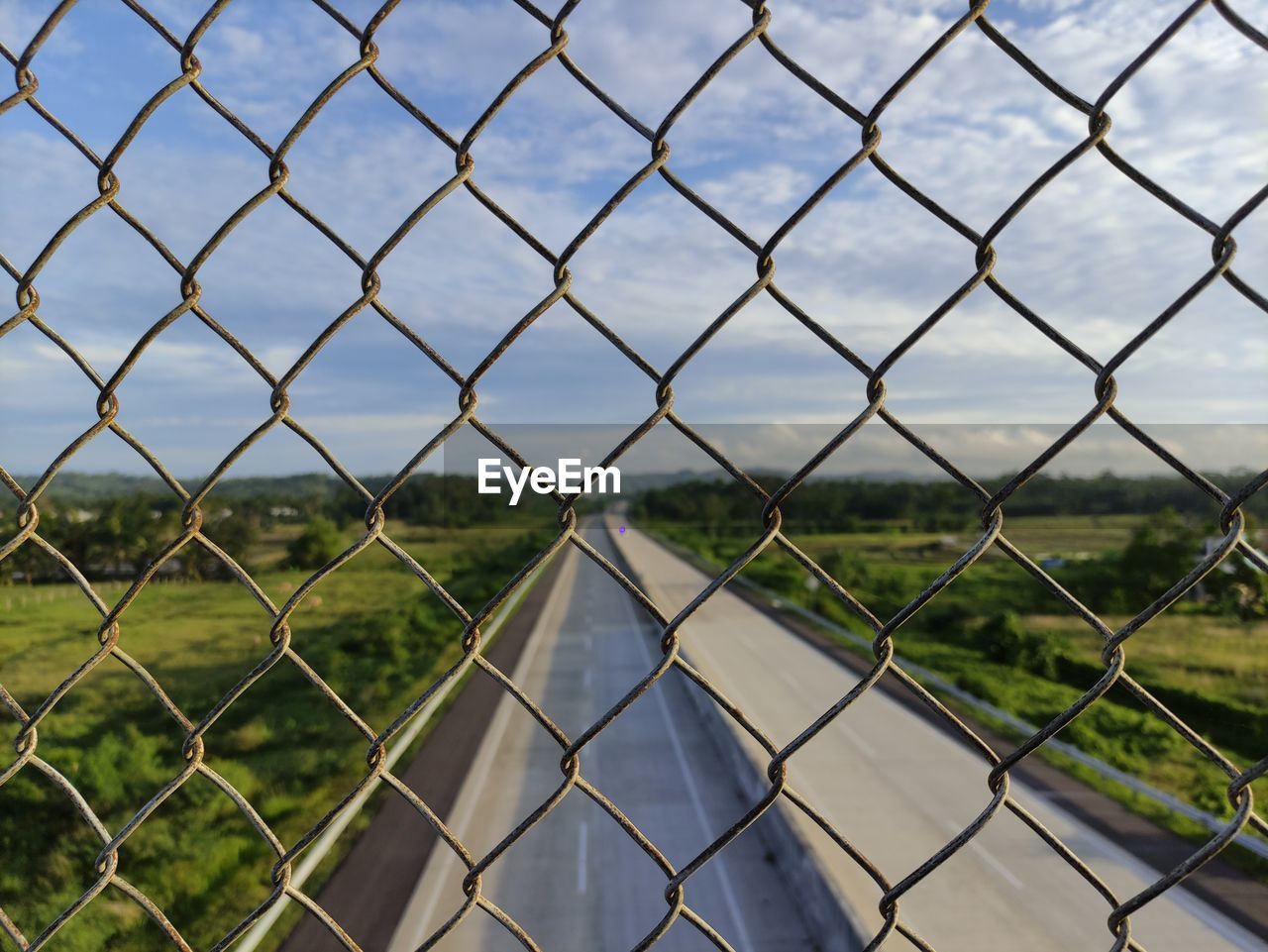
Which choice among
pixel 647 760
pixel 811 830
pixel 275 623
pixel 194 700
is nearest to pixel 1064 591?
pixel 275 623

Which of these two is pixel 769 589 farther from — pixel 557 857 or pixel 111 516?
pixel 111 516

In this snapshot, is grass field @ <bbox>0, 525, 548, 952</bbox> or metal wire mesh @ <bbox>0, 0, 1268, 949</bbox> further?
grass field @ <bbox>0, 525, 548, 952</bbox>

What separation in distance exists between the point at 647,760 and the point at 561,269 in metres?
11.7

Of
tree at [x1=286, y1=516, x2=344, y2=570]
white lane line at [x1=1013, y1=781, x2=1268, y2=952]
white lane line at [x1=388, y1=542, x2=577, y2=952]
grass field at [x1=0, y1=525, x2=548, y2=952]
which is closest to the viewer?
white lane line at [x1=1013, y1=781, x2=1268, y2=952]

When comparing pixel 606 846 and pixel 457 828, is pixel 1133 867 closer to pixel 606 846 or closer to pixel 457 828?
pixel 606 846

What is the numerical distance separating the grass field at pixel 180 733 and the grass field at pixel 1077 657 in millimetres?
7587

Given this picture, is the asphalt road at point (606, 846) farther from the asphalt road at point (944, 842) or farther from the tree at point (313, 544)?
the tree at point (313, 544)

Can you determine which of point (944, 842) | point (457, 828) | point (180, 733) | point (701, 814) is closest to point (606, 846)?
point (701, 814)

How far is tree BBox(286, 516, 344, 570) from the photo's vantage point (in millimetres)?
10328

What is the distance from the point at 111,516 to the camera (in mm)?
9078

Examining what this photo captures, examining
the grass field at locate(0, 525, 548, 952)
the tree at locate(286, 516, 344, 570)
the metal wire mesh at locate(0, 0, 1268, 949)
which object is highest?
the metal wire mesh at locate(0, 0, 1268, 949)

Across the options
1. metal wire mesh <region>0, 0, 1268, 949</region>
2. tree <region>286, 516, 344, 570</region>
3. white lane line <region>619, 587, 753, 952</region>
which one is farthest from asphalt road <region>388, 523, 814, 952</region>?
metal wire mesh <region>0, 0, 1268, 949</region>

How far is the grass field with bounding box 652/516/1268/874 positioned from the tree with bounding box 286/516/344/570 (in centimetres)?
611

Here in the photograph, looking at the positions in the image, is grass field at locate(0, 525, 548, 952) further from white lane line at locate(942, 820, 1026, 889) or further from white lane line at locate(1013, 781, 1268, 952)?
white lane line at locate(1013, 781, 1268, 952)
